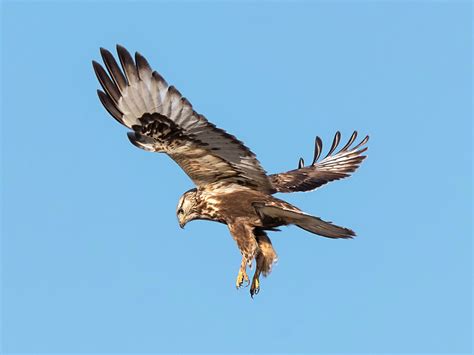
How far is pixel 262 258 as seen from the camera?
508 inches

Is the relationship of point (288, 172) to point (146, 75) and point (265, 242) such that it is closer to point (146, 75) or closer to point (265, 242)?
point (265, 242)

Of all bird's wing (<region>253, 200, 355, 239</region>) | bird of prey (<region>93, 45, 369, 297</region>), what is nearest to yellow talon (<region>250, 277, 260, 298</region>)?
bird of prey (<region>93, 45, 369, 297</region>)

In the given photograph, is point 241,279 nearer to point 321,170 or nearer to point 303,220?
point 303,220

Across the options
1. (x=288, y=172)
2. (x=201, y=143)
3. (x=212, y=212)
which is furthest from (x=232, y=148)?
(x=288, y=172)

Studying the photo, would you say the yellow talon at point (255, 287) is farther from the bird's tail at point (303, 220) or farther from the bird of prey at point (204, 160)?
the bird's tail at point (303, 220)

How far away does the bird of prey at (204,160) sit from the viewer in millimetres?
11539

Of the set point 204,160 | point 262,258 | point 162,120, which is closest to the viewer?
point 162,120

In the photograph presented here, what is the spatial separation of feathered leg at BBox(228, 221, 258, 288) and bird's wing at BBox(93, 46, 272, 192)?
0.72 metres

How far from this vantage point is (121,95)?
1172cm

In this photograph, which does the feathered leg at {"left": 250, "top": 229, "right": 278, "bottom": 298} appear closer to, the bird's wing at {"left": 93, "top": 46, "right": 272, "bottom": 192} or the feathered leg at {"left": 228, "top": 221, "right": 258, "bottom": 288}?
the feathered leg at {"left": 228, "top": 221, "right": 258, "bottom": 288}

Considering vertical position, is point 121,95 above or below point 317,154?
below

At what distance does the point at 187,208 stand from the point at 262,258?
113 centimetres

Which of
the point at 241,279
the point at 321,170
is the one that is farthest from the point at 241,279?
the point at 321,170

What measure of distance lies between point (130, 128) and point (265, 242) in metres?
2.32
